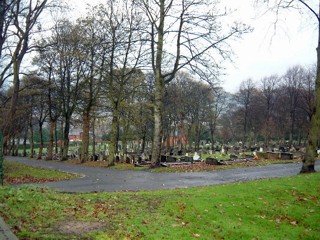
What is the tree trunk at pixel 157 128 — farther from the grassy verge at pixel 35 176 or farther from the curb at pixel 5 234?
the curb at pixel 5 234

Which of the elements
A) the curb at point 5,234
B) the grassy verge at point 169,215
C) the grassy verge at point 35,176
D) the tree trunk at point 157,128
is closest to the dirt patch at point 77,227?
the grassy verge at point 169,215

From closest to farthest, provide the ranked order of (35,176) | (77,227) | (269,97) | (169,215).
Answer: (77,227) < (169,215) < (35,176) < (269,97)

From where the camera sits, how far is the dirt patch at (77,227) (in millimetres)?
6426

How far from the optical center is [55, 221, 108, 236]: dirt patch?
21.1 ft

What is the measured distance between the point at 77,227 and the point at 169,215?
7.76 feet

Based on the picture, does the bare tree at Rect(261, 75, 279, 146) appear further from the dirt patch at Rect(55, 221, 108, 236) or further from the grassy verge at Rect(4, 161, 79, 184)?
the dirt patch at Rect(55, 221, 108, 236)

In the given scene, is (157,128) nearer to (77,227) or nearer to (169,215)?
(169,215)

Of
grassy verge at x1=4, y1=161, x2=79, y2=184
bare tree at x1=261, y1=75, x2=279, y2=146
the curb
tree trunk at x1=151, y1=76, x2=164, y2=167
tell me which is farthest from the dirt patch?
bare tree at x1=261, y1=75, x2=279, y2=146

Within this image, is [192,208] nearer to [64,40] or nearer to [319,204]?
[319,204]

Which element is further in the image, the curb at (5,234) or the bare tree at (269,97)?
the bare tree at (269,97)

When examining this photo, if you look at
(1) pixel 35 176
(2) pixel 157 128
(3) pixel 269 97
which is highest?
(3) pixel 269 97

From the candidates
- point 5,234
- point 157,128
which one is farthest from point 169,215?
point 157,128

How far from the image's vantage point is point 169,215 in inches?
325

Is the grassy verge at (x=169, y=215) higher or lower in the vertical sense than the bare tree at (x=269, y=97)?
lower
